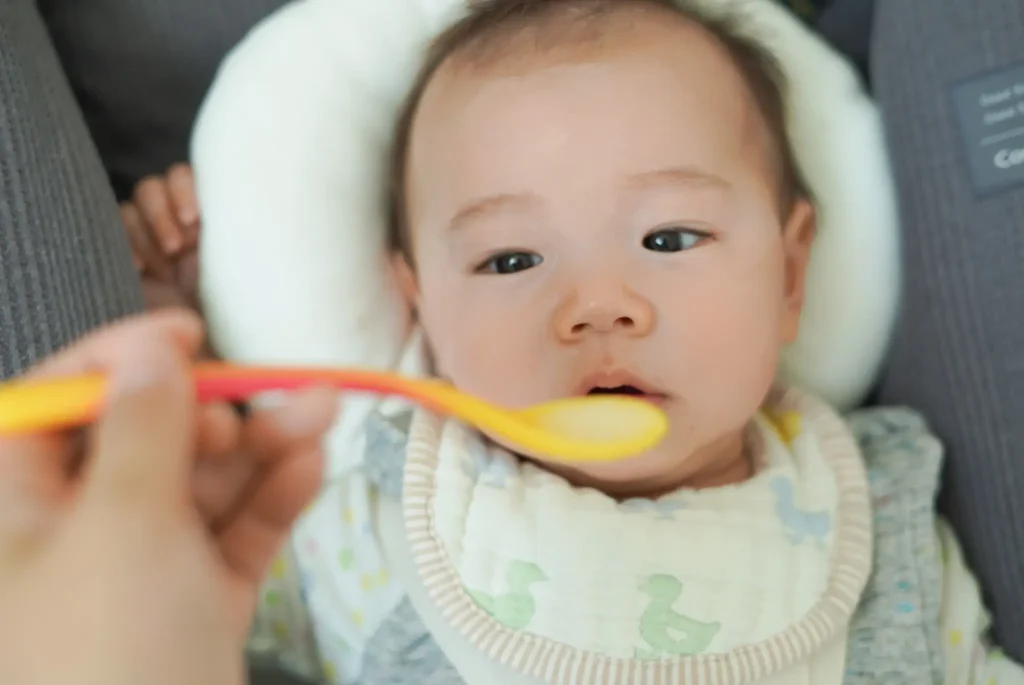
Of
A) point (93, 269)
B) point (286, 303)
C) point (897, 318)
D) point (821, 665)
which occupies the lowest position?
point (821, 665)

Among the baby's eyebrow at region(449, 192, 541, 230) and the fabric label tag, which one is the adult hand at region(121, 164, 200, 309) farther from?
the fabric label tag

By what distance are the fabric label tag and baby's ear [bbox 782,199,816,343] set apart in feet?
0.50

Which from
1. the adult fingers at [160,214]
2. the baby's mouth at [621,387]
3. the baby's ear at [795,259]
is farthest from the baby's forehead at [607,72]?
the adult fingers at [160,214]

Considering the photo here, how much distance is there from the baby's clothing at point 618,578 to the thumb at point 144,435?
0.42m

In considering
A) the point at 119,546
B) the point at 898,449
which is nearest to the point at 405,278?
the point at 898,449

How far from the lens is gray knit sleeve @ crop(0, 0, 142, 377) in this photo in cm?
72

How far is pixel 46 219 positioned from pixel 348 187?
295 mm

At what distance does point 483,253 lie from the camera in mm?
822

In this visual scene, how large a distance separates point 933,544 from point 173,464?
699mm

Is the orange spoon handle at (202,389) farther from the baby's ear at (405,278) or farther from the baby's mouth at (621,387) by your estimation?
the baby's ear at (405,278)

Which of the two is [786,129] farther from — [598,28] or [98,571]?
[98,571]

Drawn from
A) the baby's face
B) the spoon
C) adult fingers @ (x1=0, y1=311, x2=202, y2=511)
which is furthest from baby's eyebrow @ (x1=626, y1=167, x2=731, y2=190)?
adult fingers @ (x1=0, y1=311, x2=202, y2=511)

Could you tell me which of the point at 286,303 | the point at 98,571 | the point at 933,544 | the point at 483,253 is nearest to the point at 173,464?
the point at 98,571

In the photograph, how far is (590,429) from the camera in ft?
2.05
